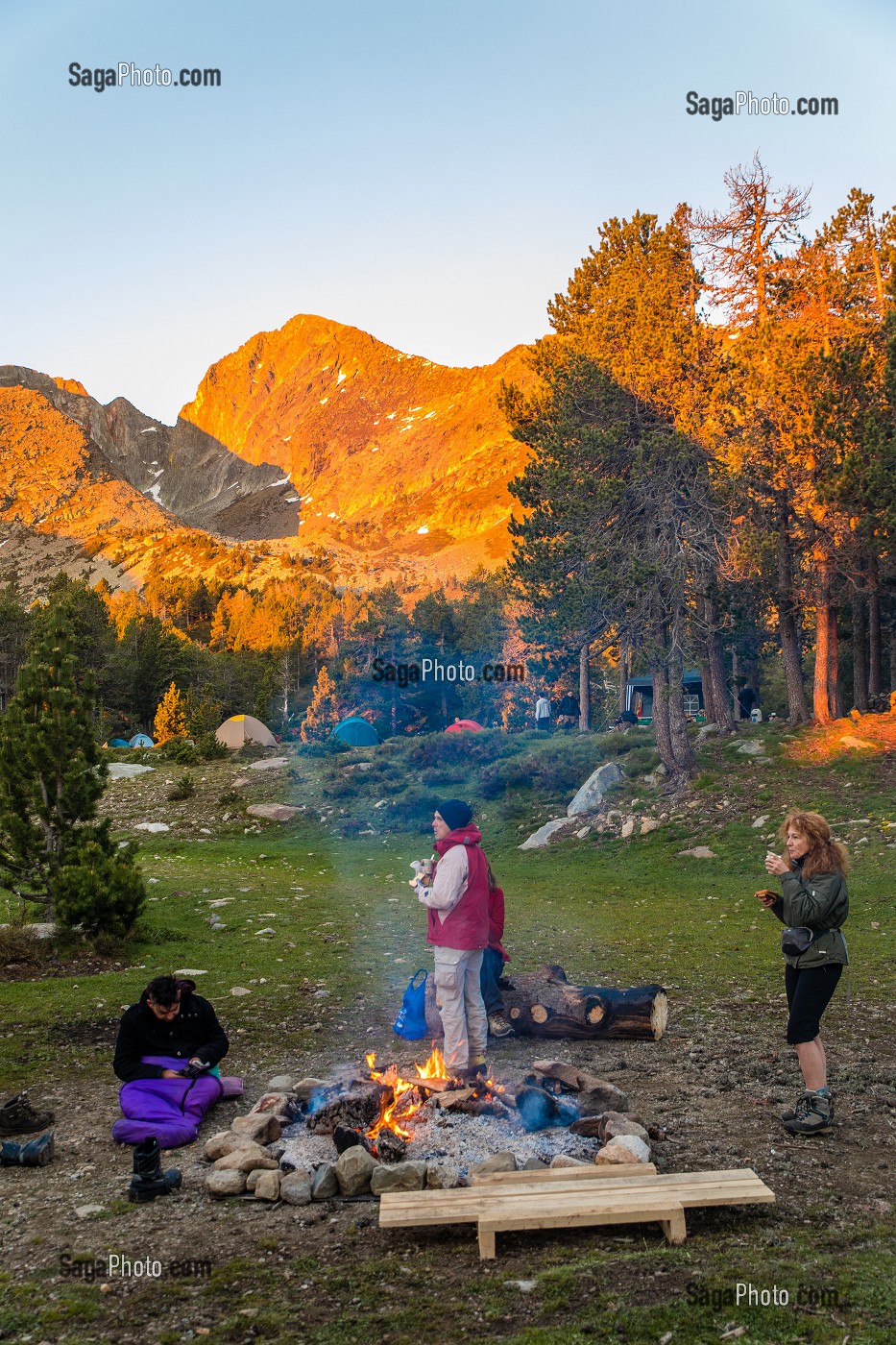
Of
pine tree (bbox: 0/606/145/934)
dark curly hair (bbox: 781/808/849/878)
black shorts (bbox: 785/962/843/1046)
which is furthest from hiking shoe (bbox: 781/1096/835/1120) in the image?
pine tree (bbox: 0/606/145/934)

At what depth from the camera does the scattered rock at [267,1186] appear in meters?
5.26

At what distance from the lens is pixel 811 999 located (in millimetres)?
6117

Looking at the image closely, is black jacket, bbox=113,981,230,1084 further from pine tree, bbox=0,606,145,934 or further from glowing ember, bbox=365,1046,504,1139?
pine tree, bbox=0,606,145,934

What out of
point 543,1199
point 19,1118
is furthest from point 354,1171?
point 19,1118

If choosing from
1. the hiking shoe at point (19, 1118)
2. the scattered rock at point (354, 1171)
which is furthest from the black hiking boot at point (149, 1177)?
the hiking shoe at point (19, 1118)

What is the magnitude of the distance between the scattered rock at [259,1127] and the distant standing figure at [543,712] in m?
47.6

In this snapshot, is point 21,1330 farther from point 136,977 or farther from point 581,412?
point 581,412

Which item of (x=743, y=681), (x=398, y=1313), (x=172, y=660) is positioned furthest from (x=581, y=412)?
(x=172, y=660)

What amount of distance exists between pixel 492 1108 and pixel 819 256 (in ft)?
81.2

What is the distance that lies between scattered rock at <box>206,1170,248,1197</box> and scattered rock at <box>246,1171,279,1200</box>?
103 millimetres

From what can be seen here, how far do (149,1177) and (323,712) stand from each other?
58415 millimetres

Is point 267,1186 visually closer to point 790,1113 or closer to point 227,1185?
point 227,1185

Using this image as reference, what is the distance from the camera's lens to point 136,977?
1050cm

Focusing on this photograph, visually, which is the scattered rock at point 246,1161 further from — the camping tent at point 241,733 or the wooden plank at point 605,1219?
the camping tent at point 241,733
